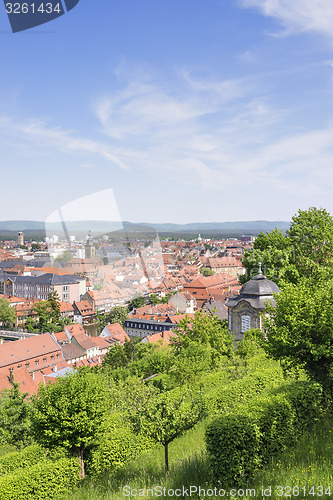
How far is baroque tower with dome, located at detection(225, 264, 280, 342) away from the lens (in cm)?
2422

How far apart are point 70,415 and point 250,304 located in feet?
53.0

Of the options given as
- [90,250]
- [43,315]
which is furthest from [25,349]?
[90,250]

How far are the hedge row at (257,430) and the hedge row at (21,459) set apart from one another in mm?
6853

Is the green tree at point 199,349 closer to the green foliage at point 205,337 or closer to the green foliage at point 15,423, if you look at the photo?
the green foliage at point 205,337

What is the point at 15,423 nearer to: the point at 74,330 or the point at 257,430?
the point at 257,430

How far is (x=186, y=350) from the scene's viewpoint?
1966cm

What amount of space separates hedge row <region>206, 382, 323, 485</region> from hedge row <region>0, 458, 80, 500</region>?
12.9ft

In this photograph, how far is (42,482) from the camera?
9148 millimetres

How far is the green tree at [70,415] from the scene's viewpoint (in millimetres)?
9906

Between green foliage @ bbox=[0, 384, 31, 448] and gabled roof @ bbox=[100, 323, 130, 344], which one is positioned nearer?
green foliage @ bbox=[0, 384, 31, 448]

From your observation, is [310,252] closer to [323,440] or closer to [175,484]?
[323,440]

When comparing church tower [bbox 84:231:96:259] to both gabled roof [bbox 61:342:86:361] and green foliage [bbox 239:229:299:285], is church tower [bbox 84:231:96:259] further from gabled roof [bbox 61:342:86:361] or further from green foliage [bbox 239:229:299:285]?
gabled roof [bbox 61:342:86:361]

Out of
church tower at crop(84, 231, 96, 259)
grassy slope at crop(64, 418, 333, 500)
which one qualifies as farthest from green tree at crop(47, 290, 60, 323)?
grassy slope at crop(64, 418, 333, 500)

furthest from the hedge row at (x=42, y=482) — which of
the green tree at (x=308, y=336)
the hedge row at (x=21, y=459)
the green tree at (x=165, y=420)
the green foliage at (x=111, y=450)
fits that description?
the green tree at (x=308, y=336)
